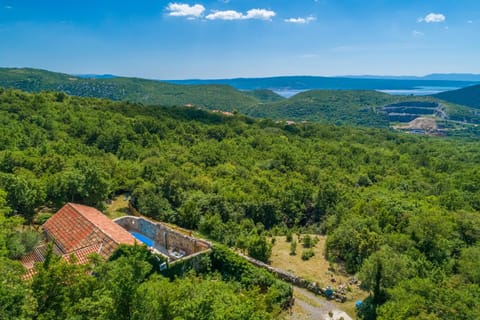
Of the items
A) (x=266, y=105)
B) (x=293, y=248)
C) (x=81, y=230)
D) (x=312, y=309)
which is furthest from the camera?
(x=266, y=105)

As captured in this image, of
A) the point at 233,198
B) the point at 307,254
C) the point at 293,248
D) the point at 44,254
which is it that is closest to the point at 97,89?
the point at 233,198

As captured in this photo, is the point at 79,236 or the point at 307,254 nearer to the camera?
the point at 79,236

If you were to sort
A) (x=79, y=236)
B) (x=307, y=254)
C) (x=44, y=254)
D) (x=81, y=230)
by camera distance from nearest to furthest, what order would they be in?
(x=44, y=254) < (x=79, y=236) < (x=81, y=230) < (x=307, y=254)

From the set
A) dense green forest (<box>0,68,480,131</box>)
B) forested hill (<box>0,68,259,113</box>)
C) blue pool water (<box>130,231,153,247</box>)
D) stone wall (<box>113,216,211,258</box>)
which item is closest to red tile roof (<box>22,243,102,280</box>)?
blue pool water (<box>130,231,153,247</box>)

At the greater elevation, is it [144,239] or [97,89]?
[97,89]

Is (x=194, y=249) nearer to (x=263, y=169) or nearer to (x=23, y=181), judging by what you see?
(x=23, y=181)

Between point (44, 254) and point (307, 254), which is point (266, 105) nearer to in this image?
point (307, 254)

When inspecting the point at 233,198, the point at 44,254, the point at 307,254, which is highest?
the point at 44,254

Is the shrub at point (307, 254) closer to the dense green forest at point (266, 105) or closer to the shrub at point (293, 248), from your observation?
the shrub at point (293, 248)
